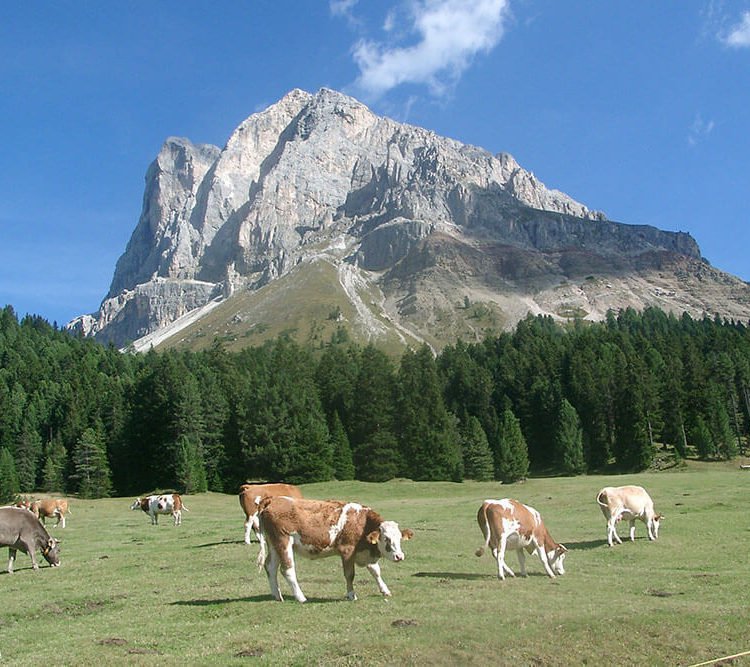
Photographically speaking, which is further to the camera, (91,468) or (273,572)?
(91,468)

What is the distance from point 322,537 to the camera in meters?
15.7

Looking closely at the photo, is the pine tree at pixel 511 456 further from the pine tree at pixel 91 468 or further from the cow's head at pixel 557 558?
the cow's head at pixel 557 558

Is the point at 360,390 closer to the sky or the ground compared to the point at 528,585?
closer to the sky

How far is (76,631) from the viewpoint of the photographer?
1418cm

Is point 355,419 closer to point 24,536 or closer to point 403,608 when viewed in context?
point 24,536

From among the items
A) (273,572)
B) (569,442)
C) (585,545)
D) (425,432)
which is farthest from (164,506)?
(569,442)

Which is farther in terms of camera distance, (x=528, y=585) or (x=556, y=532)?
(x=556, y=532)

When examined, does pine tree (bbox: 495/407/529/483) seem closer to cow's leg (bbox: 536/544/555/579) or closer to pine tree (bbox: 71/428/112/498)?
pine tree (bbox: 71/428/112/498)

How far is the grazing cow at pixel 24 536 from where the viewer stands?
74.1 ft

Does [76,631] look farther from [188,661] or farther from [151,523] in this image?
[151,523]

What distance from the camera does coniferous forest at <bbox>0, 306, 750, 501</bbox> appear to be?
8388 centimetres

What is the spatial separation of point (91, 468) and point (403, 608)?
256ft

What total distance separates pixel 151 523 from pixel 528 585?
108 feet

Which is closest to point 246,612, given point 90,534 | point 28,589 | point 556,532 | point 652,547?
point 28,589
